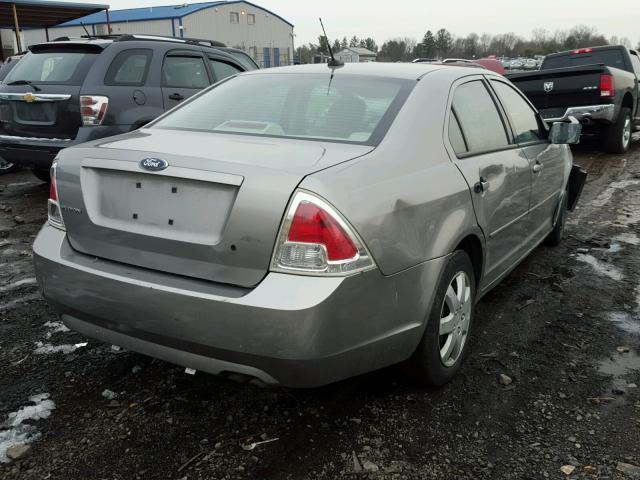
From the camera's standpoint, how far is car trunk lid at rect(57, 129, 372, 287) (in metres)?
2.18

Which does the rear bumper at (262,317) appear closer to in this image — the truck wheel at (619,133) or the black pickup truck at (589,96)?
the black pickup truck at (589,96)

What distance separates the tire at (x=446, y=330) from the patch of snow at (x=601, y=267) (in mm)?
2013

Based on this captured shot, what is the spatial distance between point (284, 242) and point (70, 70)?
17.2 ft

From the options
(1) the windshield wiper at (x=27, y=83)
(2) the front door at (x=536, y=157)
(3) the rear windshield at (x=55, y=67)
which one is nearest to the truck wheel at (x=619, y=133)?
(2) the front door at (x=536, y=157)

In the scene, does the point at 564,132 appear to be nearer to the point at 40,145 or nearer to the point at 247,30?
the point at 40,145

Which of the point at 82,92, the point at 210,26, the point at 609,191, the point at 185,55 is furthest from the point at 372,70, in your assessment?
the point at 210,26

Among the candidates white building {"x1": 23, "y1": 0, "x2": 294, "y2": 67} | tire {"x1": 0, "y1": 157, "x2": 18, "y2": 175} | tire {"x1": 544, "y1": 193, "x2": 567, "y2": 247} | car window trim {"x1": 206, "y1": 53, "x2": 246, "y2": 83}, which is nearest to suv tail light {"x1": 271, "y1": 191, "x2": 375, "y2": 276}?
tire {"x1": 544, "y1": 193, "x2": 567, "y2": 247}

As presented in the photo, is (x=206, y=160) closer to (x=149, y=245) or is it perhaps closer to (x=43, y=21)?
(x=149, y=245)

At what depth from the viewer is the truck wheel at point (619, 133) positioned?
10.3 m

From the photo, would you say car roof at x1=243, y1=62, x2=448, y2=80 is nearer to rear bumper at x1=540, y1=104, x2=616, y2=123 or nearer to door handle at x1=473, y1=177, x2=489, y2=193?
door handle at x1=473, y1=177, x2=489, y2=193

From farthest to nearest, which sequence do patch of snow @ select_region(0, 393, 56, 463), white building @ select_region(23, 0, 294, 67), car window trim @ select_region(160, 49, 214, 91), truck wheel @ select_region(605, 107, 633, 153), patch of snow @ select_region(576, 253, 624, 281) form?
white building @ select_region(23, 0, 294, 67) → truck wheel @ select_region(605, 107, 633, 153) → car window trim @ select_region(160, 49, 214, 91) → patch of snow @ select_region(576, 253, 624, 281) → patch of snow @ select_region(0, 393, 56, 463)

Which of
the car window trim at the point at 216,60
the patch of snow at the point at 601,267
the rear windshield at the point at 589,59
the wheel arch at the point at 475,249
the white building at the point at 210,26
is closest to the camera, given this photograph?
the wheel arch at the point at 475,249

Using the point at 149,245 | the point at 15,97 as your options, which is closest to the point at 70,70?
the point at 15,97

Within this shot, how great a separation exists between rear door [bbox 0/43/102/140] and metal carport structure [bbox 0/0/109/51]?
7.33 meters
